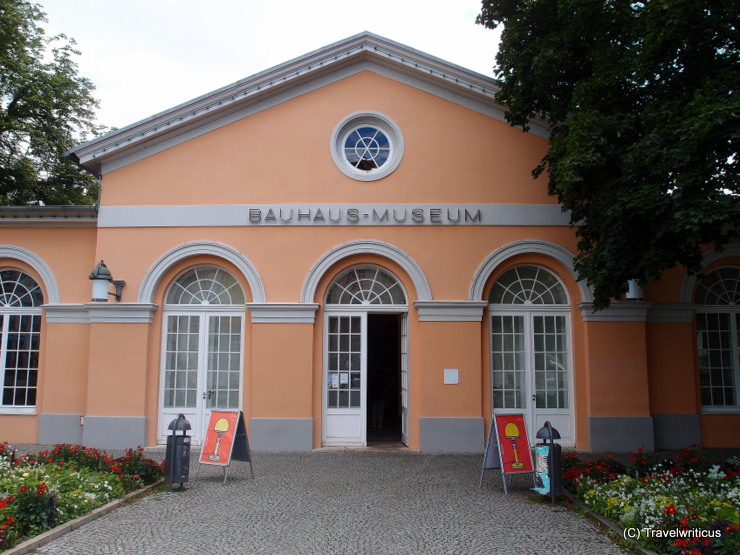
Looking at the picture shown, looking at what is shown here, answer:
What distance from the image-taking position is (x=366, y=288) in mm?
11781

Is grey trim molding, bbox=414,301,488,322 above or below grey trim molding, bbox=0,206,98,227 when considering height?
below

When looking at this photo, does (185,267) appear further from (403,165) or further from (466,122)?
(466,122)

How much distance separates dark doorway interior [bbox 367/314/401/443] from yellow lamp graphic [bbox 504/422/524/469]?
4464mm

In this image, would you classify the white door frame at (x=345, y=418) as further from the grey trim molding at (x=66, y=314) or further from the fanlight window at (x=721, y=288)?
the fanlight window at (x=721, y=288)

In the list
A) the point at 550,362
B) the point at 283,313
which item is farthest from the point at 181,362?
the point at 550,362

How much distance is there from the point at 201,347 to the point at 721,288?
9985mm

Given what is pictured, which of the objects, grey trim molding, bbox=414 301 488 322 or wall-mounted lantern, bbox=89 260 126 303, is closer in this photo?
wall-mounted lantern, bbox=89 260 126 303

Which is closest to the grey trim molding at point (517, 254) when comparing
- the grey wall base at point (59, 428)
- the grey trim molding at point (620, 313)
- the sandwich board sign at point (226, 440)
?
the grey trim molding at point (620, 313)

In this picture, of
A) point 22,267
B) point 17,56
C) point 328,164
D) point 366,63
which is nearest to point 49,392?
point 22,267

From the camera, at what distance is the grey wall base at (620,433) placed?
436 inches

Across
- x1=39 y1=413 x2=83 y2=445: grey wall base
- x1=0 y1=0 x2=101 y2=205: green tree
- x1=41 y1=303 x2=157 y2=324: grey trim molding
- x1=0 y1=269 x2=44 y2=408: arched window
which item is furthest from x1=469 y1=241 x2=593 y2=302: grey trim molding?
x1=0 y1=0 x2=101 y2=205: green tree

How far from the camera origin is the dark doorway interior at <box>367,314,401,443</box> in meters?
14.0

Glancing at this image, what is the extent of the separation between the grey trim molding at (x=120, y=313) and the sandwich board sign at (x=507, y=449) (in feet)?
21.8

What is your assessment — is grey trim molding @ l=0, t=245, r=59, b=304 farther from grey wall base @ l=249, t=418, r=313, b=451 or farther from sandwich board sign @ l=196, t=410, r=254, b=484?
sandwich board sign @ l=196, t=410, r=254, b=484
